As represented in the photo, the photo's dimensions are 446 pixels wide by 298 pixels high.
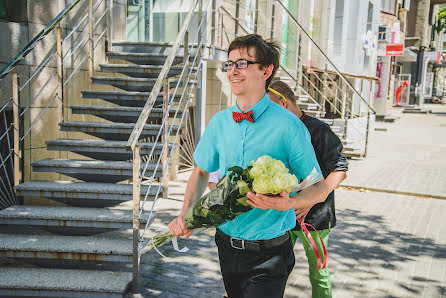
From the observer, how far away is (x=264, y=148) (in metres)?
2.42

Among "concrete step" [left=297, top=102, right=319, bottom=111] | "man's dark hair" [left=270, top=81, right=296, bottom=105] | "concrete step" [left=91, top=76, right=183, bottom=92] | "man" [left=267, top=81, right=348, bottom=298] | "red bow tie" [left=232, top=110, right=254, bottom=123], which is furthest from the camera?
"concrete step" [left=297, top=102, right=319, bottom=111]

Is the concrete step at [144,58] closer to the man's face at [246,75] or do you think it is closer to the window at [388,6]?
the man's face at [246,75]

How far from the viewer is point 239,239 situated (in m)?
2.51

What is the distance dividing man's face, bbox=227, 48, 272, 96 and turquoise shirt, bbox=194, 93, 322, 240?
0.31 ft

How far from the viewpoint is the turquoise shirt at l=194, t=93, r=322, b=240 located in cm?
240

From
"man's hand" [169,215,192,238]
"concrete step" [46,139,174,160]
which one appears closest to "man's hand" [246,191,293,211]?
"man's hand" [169,215,192,238]

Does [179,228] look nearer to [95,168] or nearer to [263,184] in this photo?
[263,184]

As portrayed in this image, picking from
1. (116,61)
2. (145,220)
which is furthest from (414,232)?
(116,61)

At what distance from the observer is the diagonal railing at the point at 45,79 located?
548 cm

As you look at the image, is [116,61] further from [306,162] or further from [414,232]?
[306,162]

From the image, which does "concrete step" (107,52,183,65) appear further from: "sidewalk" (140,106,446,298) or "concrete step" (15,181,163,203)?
"concrete step" (15,181,163,203)

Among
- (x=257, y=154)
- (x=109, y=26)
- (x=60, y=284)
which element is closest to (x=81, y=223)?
(x=60, y=284)

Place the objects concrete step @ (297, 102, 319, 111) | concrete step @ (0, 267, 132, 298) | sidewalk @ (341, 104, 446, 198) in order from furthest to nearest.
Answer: concrete step @ (297, 102, 319, 111)
sidewalk @ (341, 104, 446, 198)
concrete step @ (0, 267, 132, 298)

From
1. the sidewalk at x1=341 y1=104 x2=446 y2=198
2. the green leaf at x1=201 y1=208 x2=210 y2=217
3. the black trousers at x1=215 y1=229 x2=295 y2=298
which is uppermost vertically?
the green leaf at x1=201 y1=208 x2=210 y2=217
